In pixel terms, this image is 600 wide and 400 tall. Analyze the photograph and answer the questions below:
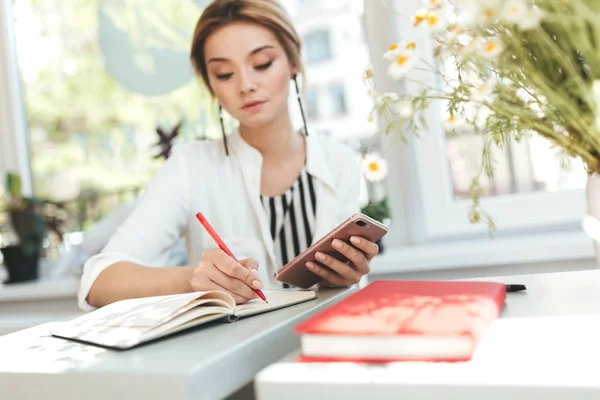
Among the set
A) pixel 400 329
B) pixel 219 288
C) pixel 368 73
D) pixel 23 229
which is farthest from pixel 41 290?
pixel 400 329

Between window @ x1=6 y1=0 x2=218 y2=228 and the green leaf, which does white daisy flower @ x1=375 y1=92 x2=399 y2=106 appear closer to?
window @ x1=6 y1=0 x2=218 y2=228

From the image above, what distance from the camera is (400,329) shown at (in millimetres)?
574

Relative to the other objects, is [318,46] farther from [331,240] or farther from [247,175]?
[331,240]

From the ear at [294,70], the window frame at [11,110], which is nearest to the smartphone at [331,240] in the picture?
the ear at [294,70]

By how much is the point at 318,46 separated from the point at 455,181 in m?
0.59

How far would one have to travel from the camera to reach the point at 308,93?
207 centimetres

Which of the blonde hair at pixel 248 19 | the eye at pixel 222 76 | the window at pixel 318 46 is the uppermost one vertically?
the window at pixel 318 46

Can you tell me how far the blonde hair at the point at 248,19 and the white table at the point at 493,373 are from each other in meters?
0.91

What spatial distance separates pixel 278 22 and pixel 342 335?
37.4 inches

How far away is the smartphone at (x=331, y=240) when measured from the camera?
0.94 m

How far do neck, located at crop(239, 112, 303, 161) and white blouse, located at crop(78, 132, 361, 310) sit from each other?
1.0 inches

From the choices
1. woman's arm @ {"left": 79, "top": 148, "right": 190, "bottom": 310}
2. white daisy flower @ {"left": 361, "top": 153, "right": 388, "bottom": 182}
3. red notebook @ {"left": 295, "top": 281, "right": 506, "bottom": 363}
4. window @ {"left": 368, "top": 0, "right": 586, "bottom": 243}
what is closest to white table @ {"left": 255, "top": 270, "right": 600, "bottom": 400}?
red notebook @ {"left": 295, "top": 281, "right": 506, "bottom": 363}

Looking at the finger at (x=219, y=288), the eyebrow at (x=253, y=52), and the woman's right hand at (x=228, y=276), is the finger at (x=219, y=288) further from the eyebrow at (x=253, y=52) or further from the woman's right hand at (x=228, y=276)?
the eyebrow at (x=253, y=52)

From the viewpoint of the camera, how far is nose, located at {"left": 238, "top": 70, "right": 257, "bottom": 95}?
1.32 m
